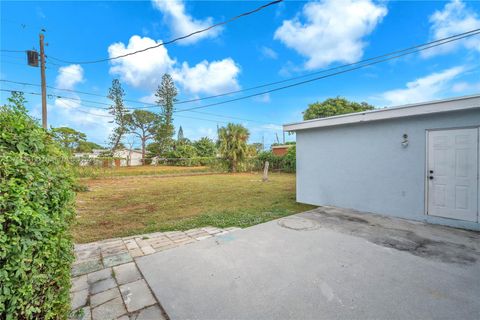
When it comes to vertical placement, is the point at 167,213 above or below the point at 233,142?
below

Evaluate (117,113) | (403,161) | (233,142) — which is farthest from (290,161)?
(117,113)

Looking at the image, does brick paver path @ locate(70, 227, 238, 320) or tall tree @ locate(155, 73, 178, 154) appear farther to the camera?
tall tree @ locate(155, 73, 178, 154)

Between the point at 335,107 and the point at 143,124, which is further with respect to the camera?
the point at 143,124

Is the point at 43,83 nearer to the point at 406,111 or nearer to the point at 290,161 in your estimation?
the point at 406,111

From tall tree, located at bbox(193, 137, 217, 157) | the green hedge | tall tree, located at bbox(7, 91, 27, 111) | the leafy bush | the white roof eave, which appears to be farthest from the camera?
tall tree, located at bbox(193, 137, 217, 157)

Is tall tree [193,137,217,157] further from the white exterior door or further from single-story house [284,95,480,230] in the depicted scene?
the white exterior door

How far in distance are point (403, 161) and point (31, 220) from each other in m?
5.41

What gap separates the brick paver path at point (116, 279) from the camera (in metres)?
1.66

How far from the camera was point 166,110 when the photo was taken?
26047 mm

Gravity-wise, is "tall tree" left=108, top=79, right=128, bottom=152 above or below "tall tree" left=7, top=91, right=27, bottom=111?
above

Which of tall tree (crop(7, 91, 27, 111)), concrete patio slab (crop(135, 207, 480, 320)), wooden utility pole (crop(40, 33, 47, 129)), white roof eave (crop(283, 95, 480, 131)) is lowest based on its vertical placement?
concrete patio slab (crop(135, 207, 480, 320))

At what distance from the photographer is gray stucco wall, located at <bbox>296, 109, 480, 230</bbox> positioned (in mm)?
3959

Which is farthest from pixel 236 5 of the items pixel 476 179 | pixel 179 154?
pixel 179 154

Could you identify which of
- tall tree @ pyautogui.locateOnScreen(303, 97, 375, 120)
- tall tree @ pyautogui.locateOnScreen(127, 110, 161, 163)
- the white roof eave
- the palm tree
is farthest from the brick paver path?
tall tree @ pyautogui.locateOnScreen(127, 110, 161, 163)
